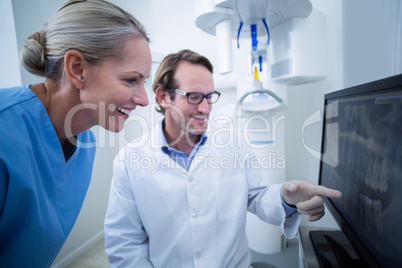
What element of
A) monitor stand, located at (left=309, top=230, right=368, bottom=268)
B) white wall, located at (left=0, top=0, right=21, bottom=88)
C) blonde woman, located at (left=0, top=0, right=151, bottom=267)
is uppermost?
white wall, located at (left=0, top=0, right=21, bottom=88)

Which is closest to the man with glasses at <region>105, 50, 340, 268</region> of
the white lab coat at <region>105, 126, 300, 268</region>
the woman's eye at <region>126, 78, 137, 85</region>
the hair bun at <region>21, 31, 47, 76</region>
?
the white lab coat at <region>105, 126, 300, 268</region>

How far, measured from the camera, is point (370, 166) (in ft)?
1.67

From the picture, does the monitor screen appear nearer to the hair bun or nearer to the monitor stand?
the monitor stand

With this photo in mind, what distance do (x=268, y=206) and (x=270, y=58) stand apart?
688 mm

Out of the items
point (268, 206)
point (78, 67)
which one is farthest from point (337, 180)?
point (78, 67)

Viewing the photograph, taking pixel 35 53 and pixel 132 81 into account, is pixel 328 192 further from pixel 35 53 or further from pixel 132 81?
pixel 35 53

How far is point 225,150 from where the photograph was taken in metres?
0.99

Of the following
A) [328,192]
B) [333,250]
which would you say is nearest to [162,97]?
[328,192]

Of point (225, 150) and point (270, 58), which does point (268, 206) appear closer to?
A: point (225, 150)

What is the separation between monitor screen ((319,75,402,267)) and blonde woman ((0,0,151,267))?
61 cm

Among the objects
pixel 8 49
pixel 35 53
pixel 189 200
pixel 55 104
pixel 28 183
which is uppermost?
pixel 8 49

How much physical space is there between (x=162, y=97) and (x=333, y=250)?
93 cm

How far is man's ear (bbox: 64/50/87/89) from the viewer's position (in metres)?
0.59

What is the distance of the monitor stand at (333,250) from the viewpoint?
0.63 metres
